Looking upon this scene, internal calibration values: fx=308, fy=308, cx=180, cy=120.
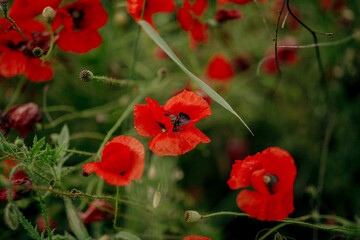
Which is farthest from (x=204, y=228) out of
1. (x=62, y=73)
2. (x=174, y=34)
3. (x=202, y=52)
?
(x=174, y=34)

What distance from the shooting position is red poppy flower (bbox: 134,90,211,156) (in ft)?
2.18

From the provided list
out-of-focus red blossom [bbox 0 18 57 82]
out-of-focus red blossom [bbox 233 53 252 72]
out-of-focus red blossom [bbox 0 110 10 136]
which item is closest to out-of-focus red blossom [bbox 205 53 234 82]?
out-of-focus red blossom [bbox 233 53 252 72]

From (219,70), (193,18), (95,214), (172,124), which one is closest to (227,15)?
(193,18)

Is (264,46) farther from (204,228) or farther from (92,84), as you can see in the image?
(204,228)

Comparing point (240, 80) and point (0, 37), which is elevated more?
point (0, 37)

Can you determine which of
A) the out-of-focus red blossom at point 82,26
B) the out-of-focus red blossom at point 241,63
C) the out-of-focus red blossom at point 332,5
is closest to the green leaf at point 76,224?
the out-of-focus red blossom at point 82,26

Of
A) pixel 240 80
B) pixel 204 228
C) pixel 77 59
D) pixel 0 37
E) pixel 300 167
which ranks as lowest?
pixel 300 167

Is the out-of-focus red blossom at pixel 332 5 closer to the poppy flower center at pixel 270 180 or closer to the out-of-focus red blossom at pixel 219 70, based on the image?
the out-of-focus red blossom at pixel 219 70

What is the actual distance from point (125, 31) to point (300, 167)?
1047 mm

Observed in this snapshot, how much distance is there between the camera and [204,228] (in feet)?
3.54

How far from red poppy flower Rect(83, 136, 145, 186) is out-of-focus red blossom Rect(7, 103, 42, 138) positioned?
330 millimetres

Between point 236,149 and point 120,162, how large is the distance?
0.83 meters

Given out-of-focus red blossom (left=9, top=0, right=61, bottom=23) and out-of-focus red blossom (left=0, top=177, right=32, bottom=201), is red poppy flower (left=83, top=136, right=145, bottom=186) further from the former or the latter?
→ out-of-focus red blossom (left=9, top=0, right=61, bottom=23)

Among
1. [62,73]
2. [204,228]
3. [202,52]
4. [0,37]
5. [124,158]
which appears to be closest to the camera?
[124,158]
